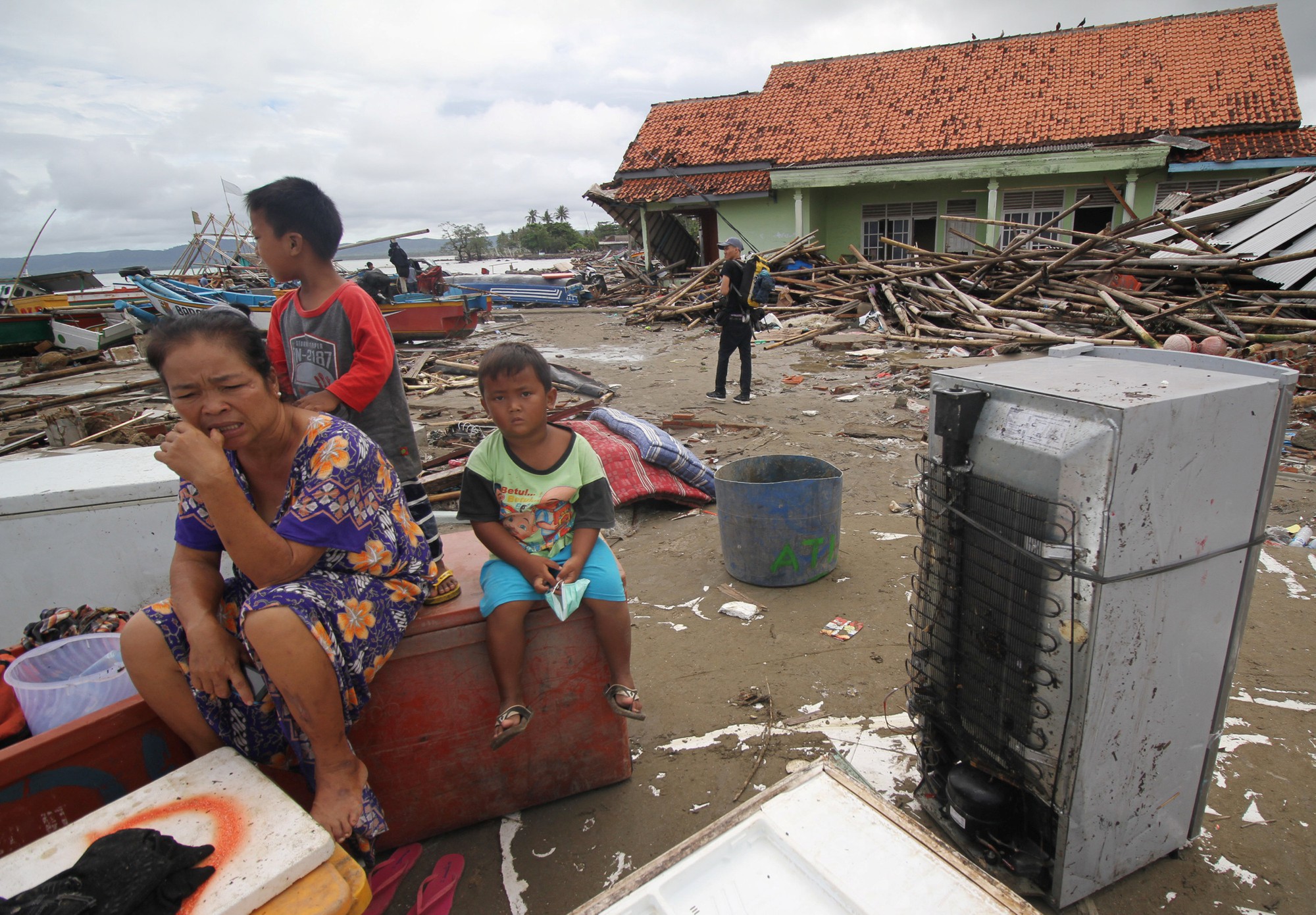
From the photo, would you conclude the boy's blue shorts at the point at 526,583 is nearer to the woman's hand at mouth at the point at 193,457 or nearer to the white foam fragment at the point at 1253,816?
the woman's hand at mouth at the point at 193,457

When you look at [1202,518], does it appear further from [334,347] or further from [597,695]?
[334,347]

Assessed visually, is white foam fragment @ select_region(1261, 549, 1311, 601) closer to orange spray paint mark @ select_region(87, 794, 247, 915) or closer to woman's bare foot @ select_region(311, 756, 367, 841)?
woman's bare foot @ select_region(311, 756, 367, 841)

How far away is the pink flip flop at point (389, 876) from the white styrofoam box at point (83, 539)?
185 cm

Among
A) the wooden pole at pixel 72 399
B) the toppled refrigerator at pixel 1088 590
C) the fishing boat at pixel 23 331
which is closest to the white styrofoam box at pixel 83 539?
the toppled refrigerator at pixel 1088 590

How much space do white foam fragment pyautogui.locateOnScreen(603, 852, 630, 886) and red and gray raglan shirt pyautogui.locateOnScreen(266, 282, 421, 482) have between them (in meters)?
1.67

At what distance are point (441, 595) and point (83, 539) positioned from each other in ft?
6.42

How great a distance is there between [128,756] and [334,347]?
1504mm

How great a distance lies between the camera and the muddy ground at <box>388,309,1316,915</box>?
207 cm

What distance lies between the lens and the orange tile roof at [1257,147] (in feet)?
48.6

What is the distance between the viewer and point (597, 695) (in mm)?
2426

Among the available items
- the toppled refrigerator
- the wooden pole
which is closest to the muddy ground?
the toppled refrigerator

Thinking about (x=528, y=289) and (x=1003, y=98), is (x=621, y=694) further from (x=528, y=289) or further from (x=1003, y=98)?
(x=528, y=289)

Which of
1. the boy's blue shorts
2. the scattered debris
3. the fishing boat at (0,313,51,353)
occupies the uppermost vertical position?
the fishing boat at (0,313,51,353)

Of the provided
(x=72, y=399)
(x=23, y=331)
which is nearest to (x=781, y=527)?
(x=72, y=399)
